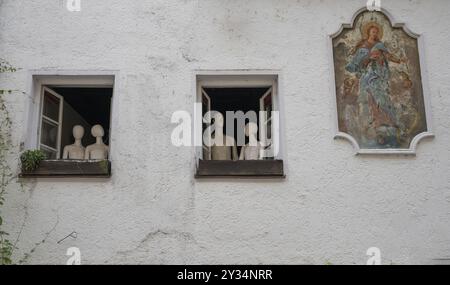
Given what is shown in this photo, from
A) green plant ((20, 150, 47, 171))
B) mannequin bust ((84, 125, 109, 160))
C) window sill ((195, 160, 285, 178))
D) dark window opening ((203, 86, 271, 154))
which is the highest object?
dark window opening ((203, 86, 271, 154))

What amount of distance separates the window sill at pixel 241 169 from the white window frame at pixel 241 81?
188 millimetres

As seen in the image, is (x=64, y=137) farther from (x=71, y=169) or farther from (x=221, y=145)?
(x=221, y=145)

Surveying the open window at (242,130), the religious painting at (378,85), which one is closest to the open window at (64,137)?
the open window at (242,130)

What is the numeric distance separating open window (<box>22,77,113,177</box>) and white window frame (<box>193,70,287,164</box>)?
43.7 inches

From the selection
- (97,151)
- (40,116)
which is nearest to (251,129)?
(97,151)

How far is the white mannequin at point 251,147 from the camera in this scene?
6.33 meters

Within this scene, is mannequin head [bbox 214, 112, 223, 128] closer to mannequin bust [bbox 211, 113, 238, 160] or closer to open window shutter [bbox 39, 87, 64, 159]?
mannequin bust [bbox 211, 113, 238, 160]

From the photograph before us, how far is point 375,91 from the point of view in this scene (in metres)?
6.19

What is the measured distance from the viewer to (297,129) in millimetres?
6027

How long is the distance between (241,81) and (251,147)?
2.75 ft

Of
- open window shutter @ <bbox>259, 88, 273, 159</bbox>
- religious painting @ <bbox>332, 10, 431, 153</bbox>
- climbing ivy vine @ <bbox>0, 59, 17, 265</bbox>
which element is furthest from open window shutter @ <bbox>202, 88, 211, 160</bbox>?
climbing ivy vine @ <bbox>0, 59, 17, 265</bbox>

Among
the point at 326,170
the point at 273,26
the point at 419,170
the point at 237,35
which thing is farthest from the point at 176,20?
the point at 419,170

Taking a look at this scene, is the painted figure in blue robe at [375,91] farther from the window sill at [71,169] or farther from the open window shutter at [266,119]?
the window sill at [71,169]

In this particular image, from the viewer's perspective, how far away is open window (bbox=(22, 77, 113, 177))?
19.2 ft
